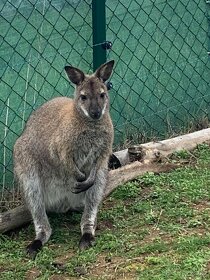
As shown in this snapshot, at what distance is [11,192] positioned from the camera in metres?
5.83

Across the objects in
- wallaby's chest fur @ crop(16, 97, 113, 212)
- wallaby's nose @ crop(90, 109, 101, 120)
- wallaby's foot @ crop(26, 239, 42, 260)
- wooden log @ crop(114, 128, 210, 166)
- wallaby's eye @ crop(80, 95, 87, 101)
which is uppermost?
wallaby's eye @ crop(80, 95, 87, 101)

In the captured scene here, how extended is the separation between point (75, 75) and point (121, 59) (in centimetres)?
164

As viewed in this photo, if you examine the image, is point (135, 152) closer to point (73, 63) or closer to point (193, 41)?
→ point (73, 63)

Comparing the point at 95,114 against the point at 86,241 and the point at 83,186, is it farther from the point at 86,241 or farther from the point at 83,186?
the point at 86,241

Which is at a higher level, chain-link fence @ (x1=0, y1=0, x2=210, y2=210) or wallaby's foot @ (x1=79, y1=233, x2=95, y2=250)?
chain-link fence @ (x1=0, y1=0, x2=210, y2=210)

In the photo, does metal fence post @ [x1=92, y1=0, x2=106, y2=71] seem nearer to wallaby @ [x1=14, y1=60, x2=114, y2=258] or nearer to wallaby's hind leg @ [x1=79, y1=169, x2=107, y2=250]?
wallaby @ [x1=14, y1=60, x2=114, y2=258]

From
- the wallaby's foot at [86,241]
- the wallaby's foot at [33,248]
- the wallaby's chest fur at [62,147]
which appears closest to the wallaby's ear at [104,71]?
the wallaby's chest fur at [62,147]

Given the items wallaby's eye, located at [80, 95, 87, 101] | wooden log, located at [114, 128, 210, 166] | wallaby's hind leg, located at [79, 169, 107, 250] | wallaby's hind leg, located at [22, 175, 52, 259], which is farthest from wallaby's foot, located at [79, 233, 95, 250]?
wooden log, located at [114, 128, 210, 166]

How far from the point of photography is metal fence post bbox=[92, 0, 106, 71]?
251 inches

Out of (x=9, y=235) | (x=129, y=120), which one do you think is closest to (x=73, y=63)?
(x=129, y=120)

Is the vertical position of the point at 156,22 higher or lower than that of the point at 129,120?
higher

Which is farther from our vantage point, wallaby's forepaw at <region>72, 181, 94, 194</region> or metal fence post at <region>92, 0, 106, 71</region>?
metal fence post at <region>92, 0, 106, 71</region>

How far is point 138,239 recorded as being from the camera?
16.2 ft

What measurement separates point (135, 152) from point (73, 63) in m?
0.91
